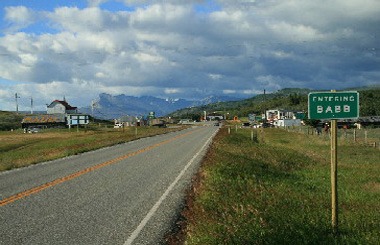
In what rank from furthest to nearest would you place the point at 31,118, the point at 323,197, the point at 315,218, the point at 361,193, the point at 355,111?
the point at 31,118
the point at 361,193
the point at 323,197
the point at 315,218
the point at 355,111

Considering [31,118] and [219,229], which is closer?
[219,229]

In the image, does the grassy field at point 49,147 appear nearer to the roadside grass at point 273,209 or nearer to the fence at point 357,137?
the roadside grass at point 273,209

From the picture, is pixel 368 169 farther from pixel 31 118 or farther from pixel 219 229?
pixel 31 118

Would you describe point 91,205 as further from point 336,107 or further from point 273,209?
point 336,107

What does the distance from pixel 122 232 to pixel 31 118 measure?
143890 millimetres

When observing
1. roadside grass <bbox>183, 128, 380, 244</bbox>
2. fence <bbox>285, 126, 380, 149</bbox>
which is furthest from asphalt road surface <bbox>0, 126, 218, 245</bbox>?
fence <bbox>285, 126, 380, 149</bbox>

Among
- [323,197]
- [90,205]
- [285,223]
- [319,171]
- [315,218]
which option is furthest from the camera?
[319,171]

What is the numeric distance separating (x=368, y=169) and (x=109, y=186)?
13.5m

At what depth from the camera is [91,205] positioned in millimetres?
10906

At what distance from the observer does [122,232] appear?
8352 mm

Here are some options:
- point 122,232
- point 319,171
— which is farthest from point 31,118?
point 122,232

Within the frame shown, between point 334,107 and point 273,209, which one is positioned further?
point 273,209

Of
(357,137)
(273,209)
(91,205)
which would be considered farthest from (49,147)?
(357,137)

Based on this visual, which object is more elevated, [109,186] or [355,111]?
[355,111]
